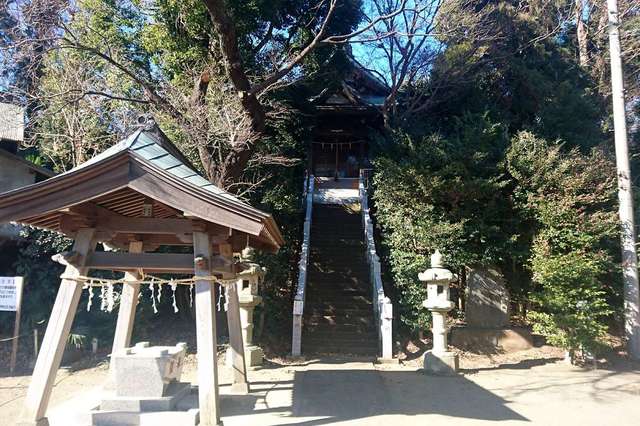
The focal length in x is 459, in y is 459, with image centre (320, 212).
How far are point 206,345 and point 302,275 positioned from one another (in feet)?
24.2

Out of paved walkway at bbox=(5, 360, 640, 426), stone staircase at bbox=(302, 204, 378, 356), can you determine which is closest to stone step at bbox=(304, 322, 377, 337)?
stone staircase at bbox=(302, 204, 378, 356)

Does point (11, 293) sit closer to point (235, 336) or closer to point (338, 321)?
point (235, 336)

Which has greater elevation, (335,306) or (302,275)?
(302,275)

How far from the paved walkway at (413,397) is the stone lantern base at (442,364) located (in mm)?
240

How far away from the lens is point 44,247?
11.6m

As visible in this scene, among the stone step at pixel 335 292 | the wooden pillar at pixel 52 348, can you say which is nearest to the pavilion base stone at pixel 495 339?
the stone step at pixel 335 292

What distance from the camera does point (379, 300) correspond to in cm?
1100

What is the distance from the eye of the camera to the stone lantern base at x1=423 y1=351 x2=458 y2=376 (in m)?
8.88

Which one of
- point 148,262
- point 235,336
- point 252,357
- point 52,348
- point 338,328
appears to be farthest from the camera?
point 338,328

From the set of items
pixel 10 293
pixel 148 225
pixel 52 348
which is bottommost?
pixel 52 348

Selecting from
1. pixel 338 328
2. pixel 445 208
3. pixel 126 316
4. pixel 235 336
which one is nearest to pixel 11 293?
pixel 126 316

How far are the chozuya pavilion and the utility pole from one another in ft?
29.5

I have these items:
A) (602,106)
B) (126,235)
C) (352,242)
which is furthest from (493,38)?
(126,235)

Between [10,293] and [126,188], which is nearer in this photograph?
[126,188]
